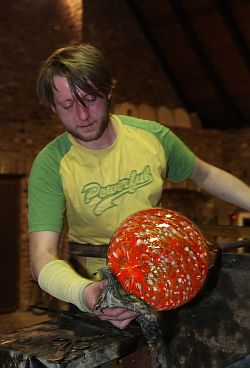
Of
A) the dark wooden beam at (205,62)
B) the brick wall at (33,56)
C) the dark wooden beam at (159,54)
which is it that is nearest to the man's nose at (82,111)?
the brick wall at (33,56)

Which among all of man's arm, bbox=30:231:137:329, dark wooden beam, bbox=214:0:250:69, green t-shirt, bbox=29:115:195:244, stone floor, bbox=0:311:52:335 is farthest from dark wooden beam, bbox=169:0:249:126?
man's arm, bbox=30:231:137:329

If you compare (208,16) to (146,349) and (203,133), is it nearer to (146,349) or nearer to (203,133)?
(203,133)

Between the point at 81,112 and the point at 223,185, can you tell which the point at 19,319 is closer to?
the point at 223,185

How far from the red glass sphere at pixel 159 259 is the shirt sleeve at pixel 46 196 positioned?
1.26 ft

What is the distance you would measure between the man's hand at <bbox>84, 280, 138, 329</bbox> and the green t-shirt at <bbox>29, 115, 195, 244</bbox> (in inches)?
16.0

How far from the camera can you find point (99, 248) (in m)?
1.59

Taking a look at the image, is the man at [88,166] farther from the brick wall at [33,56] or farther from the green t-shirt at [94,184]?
the brick wall at [33,56]

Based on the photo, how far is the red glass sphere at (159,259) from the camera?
3.38 ft

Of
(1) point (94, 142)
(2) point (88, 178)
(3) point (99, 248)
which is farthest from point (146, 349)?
(1) point (94, 142)

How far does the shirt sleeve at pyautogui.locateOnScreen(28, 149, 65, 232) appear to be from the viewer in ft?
4.78

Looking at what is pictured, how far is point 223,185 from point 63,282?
838 millimetres

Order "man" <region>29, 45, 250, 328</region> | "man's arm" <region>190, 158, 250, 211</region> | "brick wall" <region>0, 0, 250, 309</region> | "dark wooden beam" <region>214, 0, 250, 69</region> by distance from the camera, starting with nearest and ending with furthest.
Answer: "man" <region>29, 45, 250, 328</region>, "man's arm" <region>190, 158, 250, 211</region>, "dark wooden beam" <region>214, 0, 250, 69</region>, "brick wall" <region>0, 0, 250, 309</region>

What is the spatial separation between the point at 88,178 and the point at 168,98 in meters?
5.30

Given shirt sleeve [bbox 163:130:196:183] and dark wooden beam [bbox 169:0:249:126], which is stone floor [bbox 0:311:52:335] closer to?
dark wooden beam [bbox 169:0:249:126]
